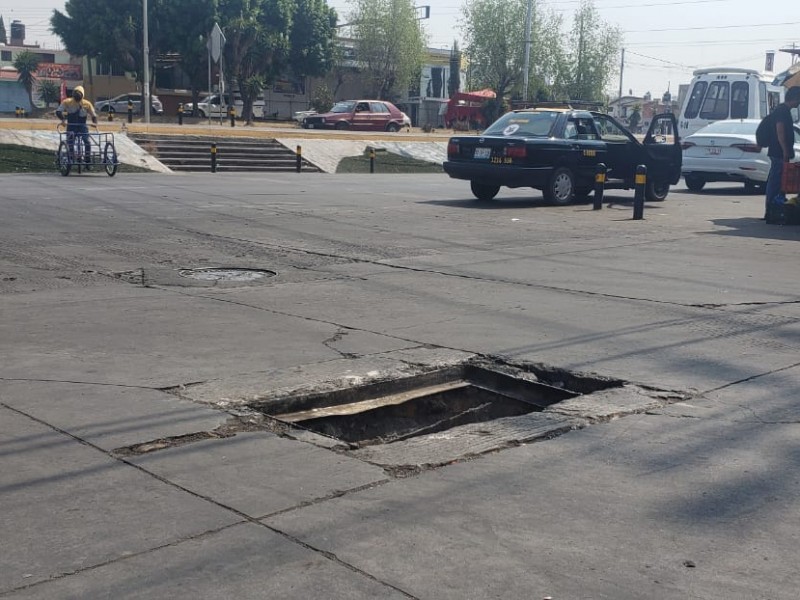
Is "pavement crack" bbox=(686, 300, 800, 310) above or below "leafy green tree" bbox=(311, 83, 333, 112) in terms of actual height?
below

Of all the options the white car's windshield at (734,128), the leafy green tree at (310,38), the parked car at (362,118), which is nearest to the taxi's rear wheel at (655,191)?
the white car's windshield at (734,128)

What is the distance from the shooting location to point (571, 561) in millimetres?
3711

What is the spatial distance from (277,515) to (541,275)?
6.73 meters

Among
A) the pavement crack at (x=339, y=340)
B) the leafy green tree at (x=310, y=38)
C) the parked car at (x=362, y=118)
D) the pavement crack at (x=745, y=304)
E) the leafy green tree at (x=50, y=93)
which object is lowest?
the pavement crack at (x=339, y=340)

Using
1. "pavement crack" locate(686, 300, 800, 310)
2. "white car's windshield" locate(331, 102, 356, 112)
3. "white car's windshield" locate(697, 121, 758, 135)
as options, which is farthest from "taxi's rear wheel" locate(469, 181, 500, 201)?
"white car's windshield" locate(331, 102, 356, 112)

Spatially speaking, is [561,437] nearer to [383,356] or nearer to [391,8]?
[383,356]

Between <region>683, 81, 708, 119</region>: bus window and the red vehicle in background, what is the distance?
3257 centimetres

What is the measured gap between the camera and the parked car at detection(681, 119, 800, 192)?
21.6 metres

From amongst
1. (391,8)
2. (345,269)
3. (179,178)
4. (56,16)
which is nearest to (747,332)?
(345,269)

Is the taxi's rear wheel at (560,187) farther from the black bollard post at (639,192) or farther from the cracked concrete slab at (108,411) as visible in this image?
the cracked concrete slab at (108,411)

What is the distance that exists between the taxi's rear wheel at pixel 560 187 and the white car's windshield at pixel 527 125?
0.73 metres

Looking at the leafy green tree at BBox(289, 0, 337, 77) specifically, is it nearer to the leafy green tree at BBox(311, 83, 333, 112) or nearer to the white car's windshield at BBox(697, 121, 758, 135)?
the leafy green tree at BBox(311, 83, 333, 112)

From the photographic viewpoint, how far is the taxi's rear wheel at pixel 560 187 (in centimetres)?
1812

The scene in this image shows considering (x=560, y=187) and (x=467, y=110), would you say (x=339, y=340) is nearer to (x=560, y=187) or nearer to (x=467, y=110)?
(x=560, y=187)
